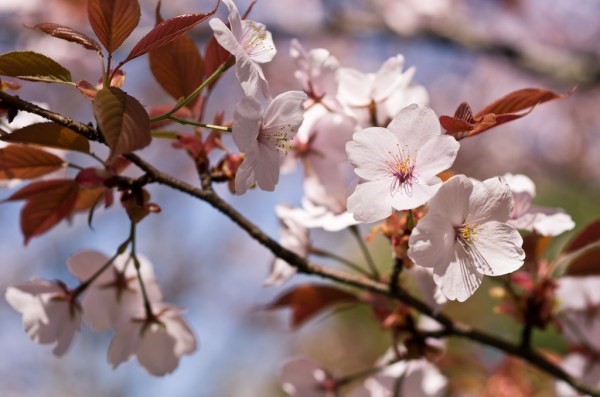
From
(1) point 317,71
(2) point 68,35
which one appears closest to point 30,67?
(2) point 68,35

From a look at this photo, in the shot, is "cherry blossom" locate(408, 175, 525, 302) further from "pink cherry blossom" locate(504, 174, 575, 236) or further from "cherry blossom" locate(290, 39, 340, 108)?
"cherry blossom" locate(290, 39, 340, 108)

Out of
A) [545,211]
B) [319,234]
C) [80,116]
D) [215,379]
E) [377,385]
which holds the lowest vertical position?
[215,379]

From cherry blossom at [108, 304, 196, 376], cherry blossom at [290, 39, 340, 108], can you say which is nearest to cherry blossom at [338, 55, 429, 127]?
cherry blossom at [290, 39, 340, 108]

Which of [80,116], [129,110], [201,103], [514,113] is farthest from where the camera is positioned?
[80,116]

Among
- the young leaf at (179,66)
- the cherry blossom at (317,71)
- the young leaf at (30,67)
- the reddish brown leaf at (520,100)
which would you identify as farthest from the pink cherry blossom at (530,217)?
the young leaf at (30,67)

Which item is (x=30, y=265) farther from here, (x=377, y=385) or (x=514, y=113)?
(x=514, y=113)

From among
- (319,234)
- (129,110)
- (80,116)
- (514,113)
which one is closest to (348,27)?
(514,113)

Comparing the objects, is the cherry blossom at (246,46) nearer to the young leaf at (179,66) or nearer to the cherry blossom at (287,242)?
the young leaf at (179,66)
